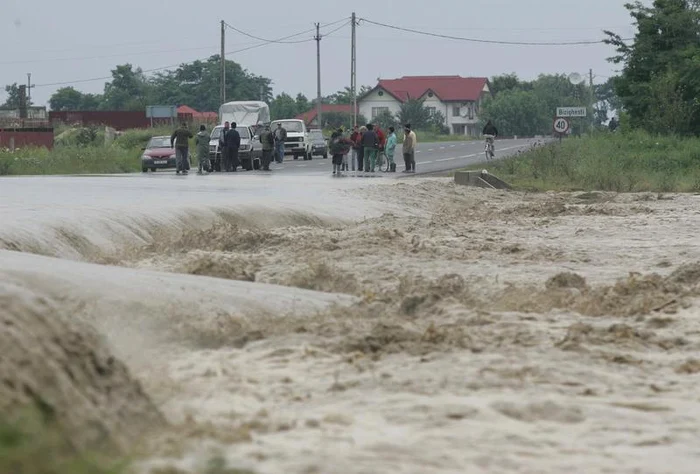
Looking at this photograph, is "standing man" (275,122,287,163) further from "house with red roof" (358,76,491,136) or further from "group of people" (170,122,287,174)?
"house with red roof" (358,76,491,136)

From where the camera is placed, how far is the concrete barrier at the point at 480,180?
35.1 metres

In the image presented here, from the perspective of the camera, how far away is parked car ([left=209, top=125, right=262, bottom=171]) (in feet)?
151

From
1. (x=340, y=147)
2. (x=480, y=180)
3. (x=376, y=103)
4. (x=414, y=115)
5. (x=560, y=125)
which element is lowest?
(x=480, y=180)

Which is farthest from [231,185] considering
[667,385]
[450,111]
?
[450,111]

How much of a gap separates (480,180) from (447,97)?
124 m

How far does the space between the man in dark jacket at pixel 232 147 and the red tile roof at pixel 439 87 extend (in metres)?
111

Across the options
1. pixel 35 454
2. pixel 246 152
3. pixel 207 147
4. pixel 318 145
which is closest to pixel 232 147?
pixel 207 147

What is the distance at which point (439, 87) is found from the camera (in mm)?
160250

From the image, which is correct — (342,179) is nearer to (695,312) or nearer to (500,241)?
(500,241)

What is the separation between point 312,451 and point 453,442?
775 millimetres

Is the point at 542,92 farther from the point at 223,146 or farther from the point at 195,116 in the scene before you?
the point at 223,146

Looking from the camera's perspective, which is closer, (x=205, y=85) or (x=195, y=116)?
(x=195, y=116)

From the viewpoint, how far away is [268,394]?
8.53m

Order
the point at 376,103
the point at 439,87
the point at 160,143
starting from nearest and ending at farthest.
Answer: the point at 160,143 < the point at 376,103 < the point at 439,87
